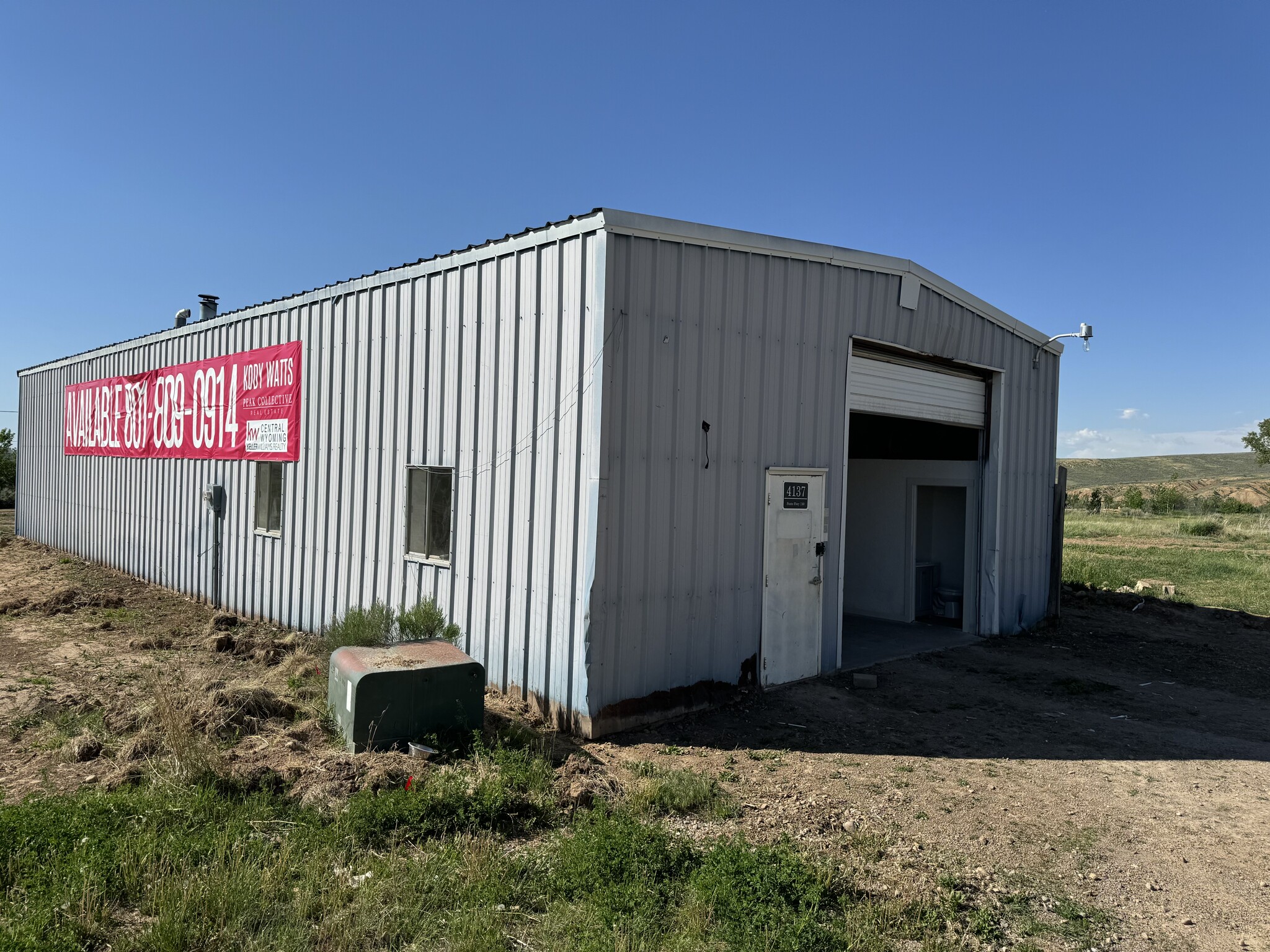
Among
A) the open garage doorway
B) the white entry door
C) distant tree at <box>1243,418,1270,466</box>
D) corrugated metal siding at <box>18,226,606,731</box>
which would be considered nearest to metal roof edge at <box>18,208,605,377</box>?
corrugated metal siding at <box>18,226,606,731</box>

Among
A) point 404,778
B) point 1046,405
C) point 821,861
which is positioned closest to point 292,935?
point 404,778

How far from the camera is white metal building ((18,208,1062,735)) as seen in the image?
7.17m

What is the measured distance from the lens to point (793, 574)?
8.84m

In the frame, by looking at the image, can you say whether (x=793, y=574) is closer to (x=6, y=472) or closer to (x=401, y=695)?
(x=401, y=695)

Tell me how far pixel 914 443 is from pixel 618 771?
9191mm

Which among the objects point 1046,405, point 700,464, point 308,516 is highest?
point 1046,405

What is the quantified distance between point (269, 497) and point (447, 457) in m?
4.64

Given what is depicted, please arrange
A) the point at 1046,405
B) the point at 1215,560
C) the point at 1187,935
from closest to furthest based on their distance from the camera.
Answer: the point at 1187,935
the point at 1046,405
the point at 1215,560

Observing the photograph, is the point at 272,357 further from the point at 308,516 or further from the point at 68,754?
the point at 68,754

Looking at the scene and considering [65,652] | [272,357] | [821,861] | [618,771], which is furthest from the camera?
[272,357]

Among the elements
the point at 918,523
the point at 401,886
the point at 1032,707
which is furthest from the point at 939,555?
the point at 401,886

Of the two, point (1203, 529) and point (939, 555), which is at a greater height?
point (939, 555)

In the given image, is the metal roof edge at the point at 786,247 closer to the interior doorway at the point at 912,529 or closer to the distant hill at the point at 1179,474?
the interior doorway at the point at 912,529

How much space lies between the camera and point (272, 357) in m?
11.8
